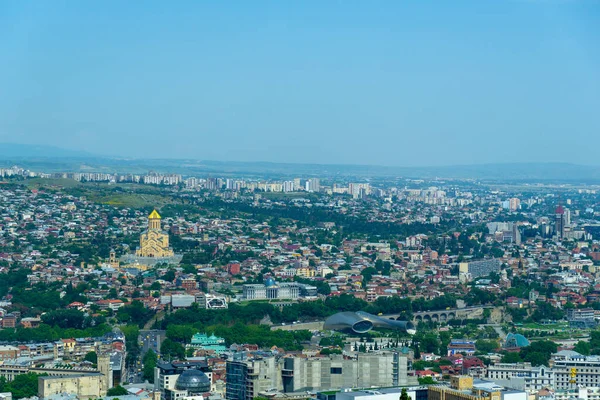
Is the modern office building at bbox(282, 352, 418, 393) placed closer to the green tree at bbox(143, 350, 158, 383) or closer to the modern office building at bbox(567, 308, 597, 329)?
the green tree at bbox(143, 350, 158, 383)

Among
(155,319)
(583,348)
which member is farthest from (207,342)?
(583,348)

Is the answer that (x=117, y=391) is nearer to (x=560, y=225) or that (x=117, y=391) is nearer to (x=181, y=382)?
(x=181, y=382)

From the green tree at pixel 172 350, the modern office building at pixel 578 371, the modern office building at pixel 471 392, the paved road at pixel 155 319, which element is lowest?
the paved road at pixel 155 319

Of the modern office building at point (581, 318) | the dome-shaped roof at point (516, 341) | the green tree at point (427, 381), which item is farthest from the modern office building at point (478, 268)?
the green tree at point (427, 381)

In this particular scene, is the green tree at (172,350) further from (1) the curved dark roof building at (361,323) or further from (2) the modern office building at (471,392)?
(2) the modern office building at (471,392)

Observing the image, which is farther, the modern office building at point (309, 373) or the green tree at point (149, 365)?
the green tree at point (149, 365)
